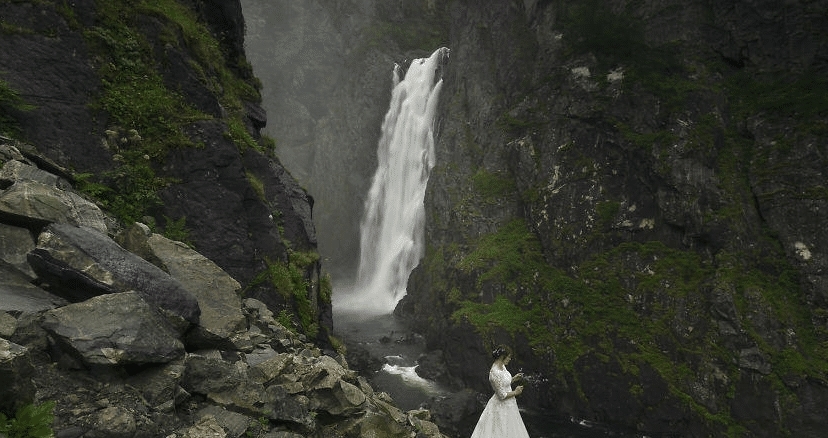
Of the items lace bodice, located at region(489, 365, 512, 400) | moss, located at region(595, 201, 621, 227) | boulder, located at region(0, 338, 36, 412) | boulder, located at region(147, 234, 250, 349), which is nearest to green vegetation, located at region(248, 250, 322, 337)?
boulder, located at region(147, 234, 250, 349)

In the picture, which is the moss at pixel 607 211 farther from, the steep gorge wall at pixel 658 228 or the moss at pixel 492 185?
the moss at pixel 492 185

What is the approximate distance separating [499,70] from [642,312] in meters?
22.4

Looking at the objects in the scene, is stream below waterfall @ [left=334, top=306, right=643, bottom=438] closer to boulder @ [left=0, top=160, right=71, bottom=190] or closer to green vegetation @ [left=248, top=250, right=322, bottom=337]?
green vegetation @ [left=248, top=250, right=322, bottom=337]

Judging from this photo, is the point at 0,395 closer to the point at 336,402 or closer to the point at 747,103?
the point at 336,402

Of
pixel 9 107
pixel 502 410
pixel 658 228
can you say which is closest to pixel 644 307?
pixel 658 228

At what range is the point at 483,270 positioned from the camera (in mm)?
28438

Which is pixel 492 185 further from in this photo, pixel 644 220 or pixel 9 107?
pixel 9 107

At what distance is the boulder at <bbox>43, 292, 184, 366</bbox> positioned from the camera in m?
4.08

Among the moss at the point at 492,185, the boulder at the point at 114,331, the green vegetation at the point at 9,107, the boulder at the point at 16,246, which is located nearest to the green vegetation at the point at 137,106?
the green vegetation at the point at 9,107

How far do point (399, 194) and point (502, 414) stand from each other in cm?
3747

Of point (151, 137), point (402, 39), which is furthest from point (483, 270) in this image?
point (402, 39)

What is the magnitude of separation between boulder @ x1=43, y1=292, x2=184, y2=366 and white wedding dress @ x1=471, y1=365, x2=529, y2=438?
559cm

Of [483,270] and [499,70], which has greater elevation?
[499,70]

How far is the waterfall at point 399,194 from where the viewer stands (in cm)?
4116
